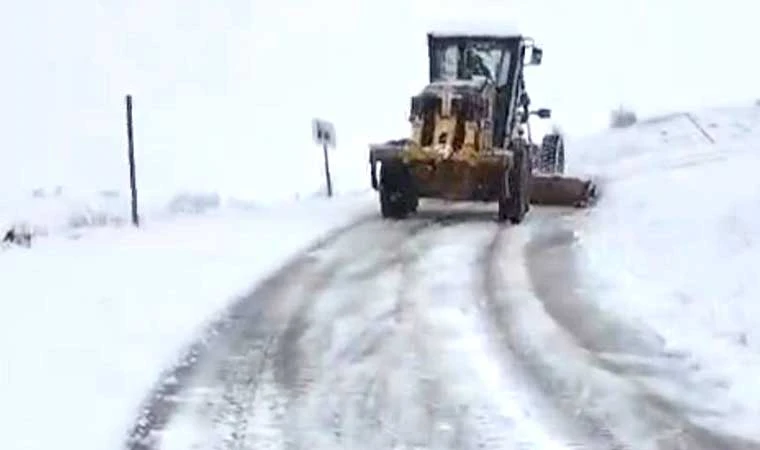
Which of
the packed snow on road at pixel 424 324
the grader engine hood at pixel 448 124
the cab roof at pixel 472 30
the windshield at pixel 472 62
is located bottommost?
the packed snow on road at pixel 424 324

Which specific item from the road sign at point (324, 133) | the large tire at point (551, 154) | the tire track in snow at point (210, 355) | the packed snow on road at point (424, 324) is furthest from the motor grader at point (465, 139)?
the tire track in snow at point (210, 355)

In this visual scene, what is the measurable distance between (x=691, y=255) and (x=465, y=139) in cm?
613

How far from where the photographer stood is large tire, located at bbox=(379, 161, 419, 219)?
2328 cm

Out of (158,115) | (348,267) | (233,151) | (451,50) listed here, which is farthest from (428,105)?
(158,115)

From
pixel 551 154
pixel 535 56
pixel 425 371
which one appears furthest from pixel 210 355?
pixel 551 154

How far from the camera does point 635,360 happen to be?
1206 cm

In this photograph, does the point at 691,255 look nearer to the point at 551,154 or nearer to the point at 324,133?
the point at 551,154

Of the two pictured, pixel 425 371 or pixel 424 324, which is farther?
pixel 424 324

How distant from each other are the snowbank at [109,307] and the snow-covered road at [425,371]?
277mm

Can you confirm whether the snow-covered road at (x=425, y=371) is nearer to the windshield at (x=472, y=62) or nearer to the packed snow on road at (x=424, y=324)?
the packed snow on road at (x=424, y=324)

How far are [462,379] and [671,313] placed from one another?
2993 millimetres

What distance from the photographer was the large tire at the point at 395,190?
A: 2328 cm

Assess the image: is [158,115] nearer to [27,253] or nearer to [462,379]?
[27,253]

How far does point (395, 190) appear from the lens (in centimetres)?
2350
